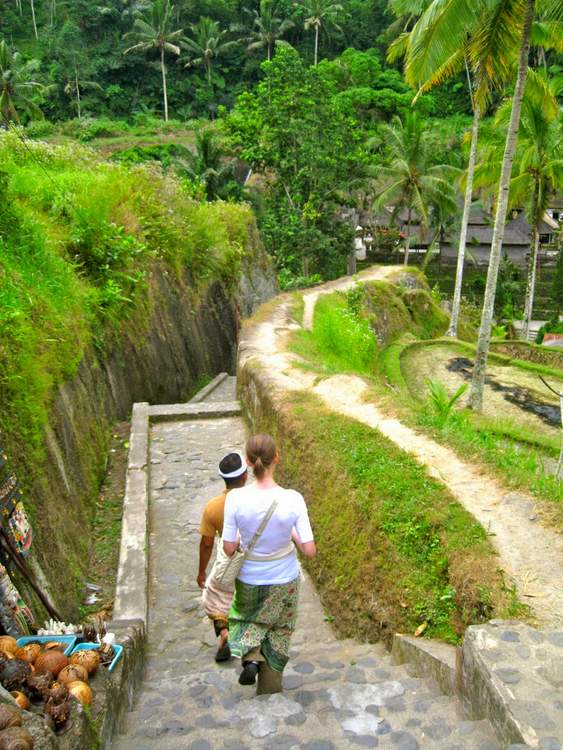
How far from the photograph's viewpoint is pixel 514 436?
12688 millimetres

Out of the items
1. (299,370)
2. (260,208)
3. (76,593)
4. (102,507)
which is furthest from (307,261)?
(76,593)

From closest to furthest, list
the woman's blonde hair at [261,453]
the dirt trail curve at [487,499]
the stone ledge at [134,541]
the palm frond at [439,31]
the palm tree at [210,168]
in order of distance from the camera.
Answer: the woman's blonde hair at [261,453] < the dirt trail curve at [487,499] < the stone ledge at [134,541] < the palm frond at [439,31] < the palm tree at [210,168]

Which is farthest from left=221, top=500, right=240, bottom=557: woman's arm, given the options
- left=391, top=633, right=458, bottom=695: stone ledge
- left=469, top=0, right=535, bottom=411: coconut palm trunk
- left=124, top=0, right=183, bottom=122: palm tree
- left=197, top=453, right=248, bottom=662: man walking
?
left=124, top=0, right=183, bottom=122: palm tree

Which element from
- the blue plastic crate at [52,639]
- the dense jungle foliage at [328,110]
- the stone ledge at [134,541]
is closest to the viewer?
the blue plastic crate at [52,639]

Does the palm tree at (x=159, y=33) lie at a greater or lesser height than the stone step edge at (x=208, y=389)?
greater

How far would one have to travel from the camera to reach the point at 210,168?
27.9 meters

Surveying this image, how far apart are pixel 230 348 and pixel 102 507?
30.5ft

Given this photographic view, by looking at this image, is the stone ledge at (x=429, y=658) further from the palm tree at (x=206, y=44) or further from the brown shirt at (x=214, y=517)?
the palm tree at (x=206, y=44)

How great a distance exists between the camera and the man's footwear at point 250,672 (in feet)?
13.4

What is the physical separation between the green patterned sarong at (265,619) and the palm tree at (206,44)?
170 ft

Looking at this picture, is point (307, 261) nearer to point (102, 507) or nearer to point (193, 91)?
point (102, 507)

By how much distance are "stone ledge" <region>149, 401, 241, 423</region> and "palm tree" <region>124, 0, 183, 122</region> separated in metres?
42.7

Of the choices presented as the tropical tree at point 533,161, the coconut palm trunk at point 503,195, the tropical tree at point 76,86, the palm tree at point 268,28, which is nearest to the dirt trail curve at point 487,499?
the coconut palm trunk at point 503,195

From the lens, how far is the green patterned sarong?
4.03 metres
